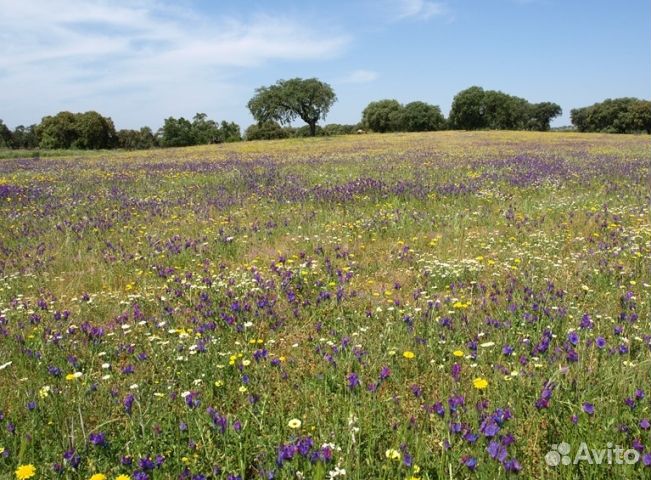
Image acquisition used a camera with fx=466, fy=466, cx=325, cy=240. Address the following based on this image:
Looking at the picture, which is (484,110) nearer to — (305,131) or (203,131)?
(305,131)

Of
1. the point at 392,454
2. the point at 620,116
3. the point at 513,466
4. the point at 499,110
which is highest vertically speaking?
the point at 499,110

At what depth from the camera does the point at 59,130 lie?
84.8 meters

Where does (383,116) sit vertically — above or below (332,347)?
above

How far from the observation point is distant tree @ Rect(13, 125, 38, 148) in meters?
108

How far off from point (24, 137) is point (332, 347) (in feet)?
445

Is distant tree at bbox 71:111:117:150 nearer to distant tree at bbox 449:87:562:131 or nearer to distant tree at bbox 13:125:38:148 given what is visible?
distant tree at bbox 13:125:38:148

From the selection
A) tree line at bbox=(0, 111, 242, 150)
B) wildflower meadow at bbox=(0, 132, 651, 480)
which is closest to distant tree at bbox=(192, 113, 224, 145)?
tree line at bbox=(0, 111, 242, 150)

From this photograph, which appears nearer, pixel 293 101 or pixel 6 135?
pixel 293 101

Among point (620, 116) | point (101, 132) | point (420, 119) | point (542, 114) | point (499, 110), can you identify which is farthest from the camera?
point (542, 114)

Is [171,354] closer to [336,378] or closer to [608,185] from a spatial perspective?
[336,378]

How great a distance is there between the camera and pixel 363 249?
7.34m

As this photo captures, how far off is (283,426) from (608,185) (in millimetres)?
12327

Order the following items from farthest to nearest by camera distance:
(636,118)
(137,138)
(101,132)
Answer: (137,138), (636,118), (101,132)

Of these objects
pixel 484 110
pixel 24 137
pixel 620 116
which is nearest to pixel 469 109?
pixel 484 110
